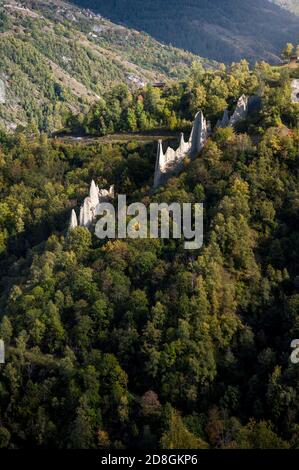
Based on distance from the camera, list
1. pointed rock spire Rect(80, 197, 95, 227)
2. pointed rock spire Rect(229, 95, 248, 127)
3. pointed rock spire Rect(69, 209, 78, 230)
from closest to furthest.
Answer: pointed rock spire Rect(69, 209, 78, 230) < pointed rock spire Rect(80, 197, 95, 227) < pointed rock spire Rect(229, 95, 248, 127)

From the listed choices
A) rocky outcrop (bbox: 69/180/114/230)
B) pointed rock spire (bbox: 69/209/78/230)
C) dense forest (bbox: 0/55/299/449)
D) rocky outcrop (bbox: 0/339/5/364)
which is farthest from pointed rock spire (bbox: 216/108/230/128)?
rocky outcrop (bbox: 0/339/5/364)

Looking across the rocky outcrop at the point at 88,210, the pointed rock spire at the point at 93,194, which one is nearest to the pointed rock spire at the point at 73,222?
the rocky outcrop at the point at 88,210

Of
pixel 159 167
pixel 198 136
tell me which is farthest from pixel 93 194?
pixel 198 136

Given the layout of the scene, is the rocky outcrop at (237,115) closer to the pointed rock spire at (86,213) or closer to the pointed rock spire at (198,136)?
the pointed rock spire at (198,136)

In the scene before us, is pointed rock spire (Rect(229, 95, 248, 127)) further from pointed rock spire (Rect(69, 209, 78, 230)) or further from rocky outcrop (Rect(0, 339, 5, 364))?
rocky outcrop (Rect(0, 339, 5, 364))

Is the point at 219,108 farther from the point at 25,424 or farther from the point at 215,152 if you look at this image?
the point at 25,424
